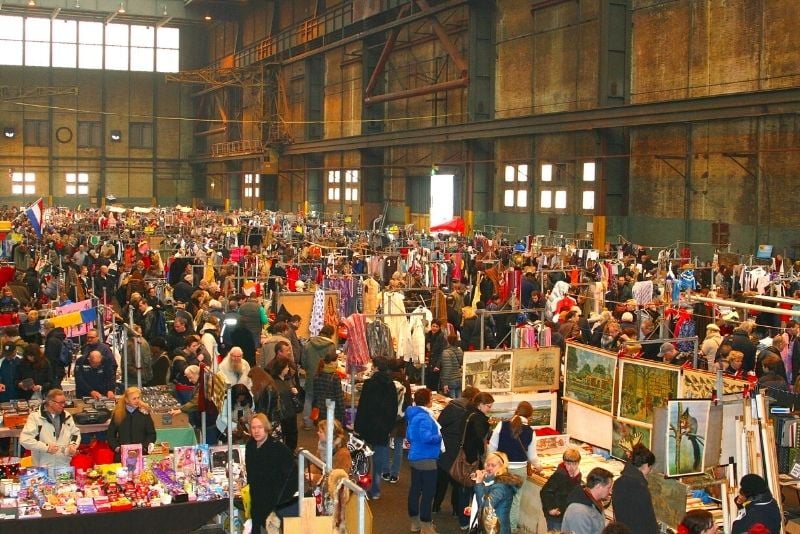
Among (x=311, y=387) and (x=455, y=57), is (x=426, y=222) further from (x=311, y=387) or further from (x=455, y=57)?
(x=311, y=387)

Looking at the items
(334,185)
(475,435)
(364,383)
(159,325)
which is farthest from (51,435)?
(334,185)

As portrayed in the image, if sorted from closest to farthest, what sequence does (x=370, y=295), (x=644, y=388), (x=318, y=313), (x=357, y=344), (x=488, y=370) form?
(x=644, y=388)
(x=488, y=370)
(x=357, y=344)
(x=318, y=313)
(x=370, y=295)

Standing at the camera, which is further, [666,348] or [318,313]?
[318,313]

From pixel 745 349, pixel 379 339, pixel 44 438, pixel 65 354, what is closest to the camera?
pixel 44 438

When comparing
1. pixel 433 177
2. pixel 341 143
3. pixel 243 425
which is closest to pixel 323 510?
pixel 243 425

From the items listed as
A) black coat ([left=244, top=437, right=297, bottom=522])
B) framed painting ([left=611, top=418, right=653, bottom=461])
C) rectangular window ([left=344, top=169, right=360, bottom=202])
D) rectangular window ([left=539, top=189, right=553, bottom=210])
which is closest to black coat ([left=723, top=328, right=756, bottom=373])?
framed painting ([left=611, top=418, right=653, bottom=461])

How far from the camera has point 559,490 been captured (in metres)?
7.68

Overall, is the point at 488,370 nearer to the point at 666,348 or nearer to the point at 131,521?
the point at 666,348

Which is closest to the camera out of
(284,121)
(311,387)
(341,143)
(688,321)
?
(311,387)

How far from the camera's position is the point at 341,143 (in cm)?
4075

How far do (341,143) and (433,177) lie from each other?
19.0 feet

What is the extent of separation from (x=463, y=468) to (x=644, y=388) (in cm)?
198

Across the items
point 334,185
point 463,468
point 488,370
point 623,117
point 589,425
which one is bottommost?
point 463,468

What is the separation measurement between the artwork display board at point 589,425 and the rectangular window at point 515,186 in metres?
21.1
